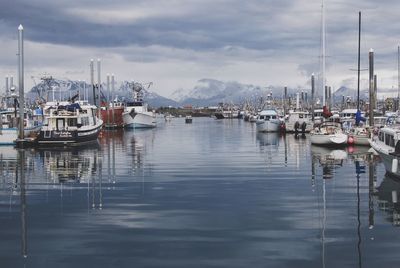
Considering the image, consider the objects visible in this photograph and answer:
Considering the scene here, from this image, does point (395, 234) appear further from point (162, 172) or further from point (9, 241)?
point (162, 172)

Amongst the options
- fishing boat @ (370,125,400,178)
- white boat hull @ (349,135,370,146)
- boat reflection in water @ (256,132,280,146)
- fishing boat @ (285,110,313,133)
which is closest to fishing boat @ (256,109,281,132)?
boat reflection in water @ (256,132,280,146)

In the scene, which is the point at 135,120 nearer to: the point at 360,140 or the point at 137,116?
the point at 137,116

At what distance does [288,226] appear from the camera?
1745 centimetres

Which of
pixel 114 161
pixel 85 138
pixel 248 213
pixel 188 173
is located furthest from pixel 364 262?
pixel 85 138

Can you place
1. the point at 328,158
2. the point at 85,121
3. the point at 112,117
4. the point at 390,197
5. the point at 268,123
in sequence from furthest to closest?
the point at 112,117 < the point at 268,123 < the point at 85,121 < the point at 328,158 < the point at 390,197

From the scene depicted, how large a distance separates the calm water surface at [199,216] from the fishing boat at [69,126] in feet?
67.3

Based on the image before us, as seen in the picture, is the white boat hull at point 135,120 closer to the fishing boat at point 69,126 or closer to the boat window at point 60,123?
the fishing boat at point 69,126

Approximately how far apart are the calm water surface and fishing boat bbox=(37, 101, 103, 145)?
20.5 meters

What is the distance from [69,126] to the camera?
63000mm

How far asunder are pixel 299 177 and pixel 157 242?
51.9ft

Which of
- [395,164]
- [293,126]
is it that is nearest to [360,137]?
[395,164]

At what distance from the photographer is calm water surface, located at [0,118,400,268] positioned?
1401 centimetres

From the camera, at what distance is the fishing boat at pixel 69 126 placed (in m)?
57.1

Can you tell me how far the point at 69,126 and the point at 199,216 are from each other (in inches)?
1800
